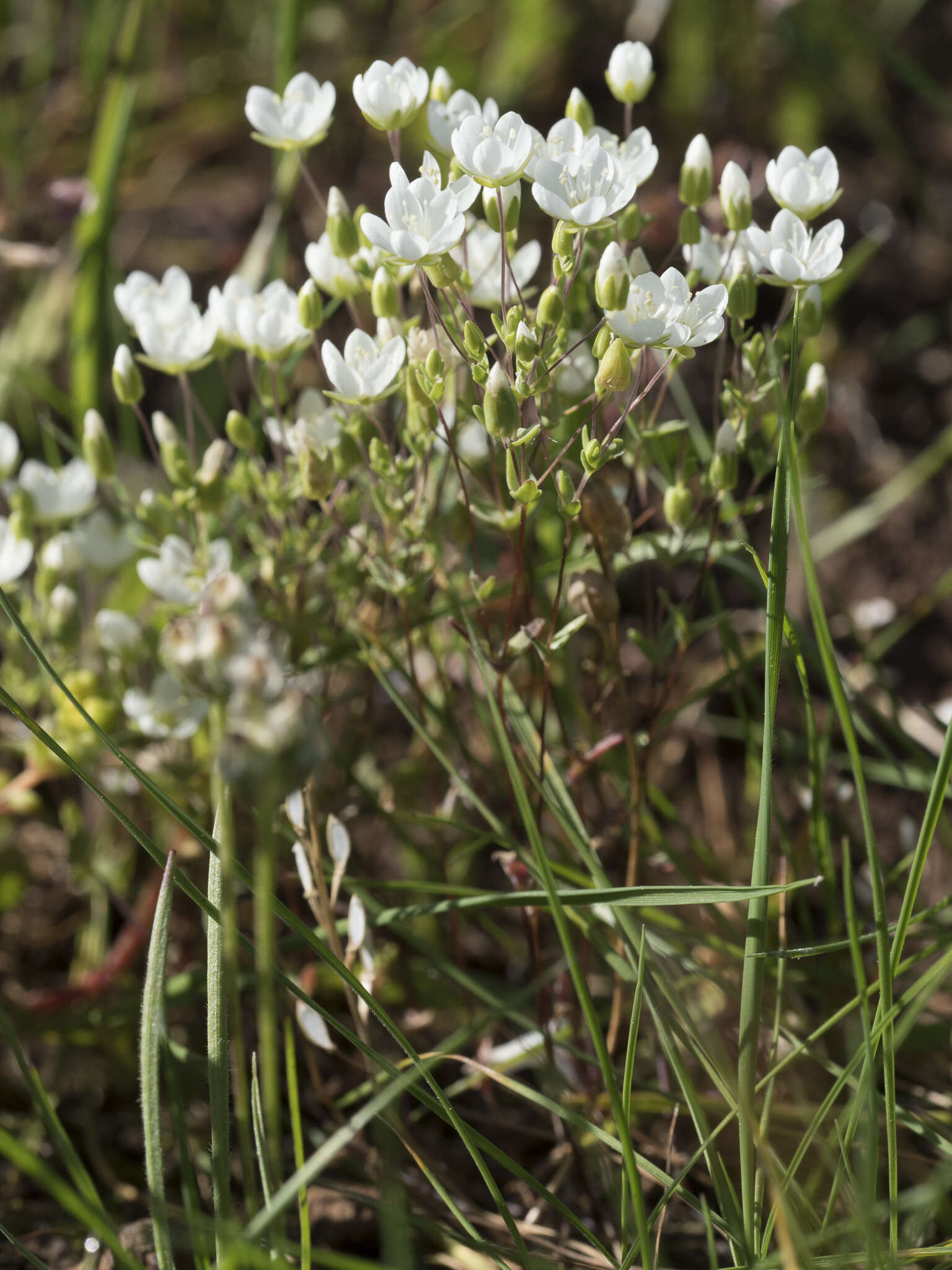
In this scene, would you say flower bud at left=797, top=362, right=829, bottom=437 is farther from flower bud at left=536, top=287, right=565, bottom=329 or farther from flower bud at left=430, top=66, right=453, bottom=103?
flower bud at left=430, top=66, right=453, bottom=103

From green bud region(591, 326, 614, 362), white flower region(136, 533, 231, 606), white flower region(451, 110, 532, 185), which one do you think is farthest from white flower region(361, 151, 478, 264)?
white flower region(136, 533, 231, 606)

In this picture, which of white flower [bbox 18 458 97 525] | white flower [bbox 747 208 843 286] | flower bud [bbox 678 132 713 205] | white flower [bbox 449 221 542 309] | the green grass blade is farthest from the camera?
white flower [bbox 18 458 97 525]

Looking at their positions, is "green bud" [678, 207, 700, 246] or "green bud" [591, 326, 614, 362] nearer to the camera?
"green bud" [591, 326, 614, 362]

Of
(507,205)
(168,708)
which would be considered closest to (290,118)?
(507,205)

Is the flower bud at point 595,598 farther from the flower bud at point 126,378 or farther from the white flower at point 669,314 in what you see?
the flower bud at point 126,378

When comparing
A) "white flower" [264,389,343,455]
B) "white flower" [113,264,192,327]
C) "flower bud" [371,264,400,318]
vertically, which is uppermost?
"white flower" [113,264,192,327]

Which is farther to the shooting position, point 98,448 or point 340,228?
point 98,448

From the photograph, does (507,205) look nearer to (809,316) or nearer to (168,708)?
(809,316)

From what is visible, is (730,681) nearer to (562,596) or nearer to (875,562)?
(562,596)
